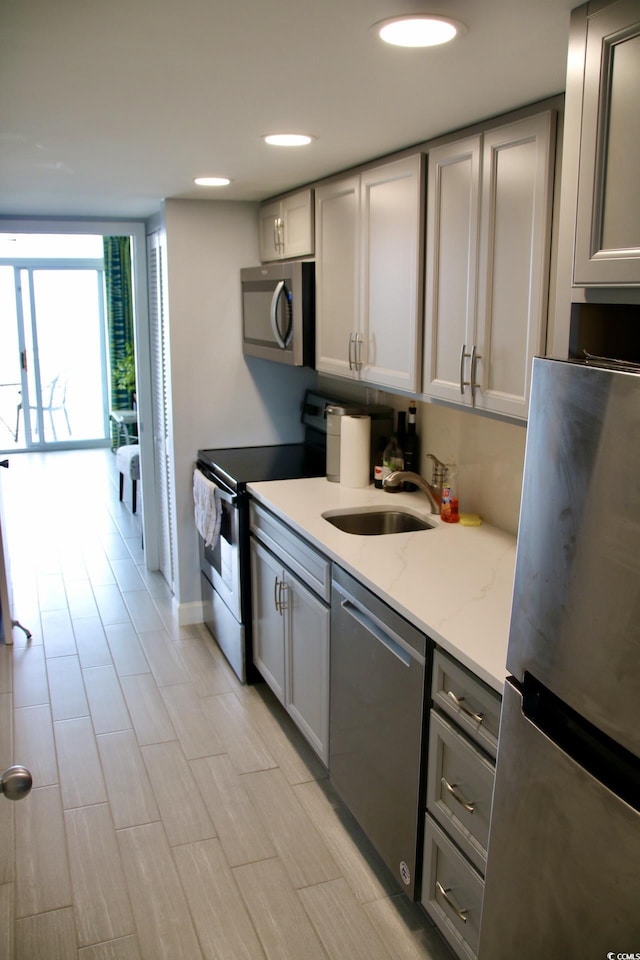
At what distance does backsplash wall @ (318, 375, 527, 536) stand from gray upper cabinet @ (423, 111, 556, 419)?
32 centimetres

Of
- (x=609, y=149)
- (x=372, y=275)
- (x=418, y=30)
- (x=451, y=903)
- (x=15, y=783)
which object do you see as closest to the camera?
(x=15, y=783)

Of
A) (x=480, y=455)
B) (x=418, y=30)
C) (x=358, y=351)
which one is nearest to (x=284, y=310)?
(x=358, y=351)

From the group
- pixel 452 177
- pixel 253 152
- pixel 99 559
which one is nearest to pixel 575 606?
pixel 452 177

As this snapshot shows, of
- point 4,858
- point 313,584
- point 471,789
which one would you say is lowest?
point 4,858

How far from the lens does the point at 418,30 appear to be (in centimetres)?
153

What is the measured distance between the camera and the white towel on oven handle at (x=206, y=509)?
3.71m

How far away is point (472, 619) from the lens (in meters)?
2.00

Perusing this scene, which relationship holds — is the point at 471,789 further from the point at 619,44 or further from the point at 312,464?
the point at 312,464

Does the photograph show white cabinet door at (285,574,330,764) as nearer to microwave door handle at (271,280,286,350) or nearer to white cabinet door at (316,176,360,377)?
white cabinet door at (316,176,360,377)

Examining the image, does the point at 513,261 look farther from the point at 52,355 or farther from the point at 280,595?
the point at 52,355

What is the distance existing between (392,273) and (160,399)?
210 centimetres

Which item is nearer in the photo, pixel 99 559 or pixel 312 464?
pixel 312 464

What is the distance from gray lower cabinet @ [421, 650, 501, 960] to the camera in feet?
5.86

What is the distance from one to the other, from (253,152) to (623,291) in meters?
Answer: 1.71
